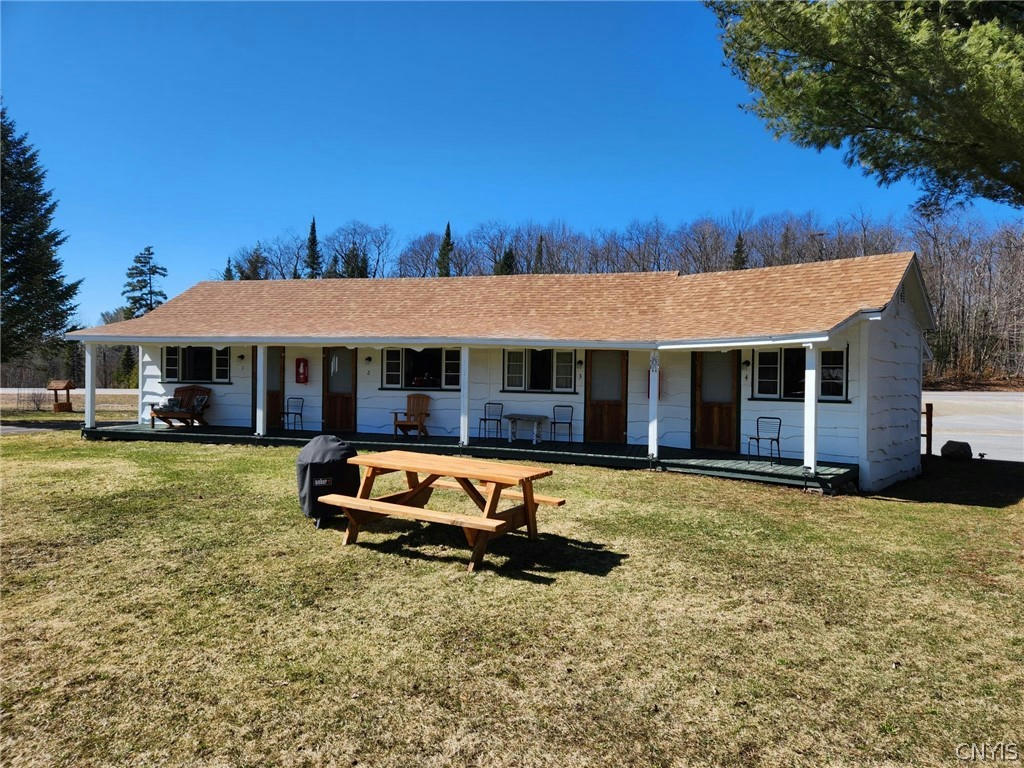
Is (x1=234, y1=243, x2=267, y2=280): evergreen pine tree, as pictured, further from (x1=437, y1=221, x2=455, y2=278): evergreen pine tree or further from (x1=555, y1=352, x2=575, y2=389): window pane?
(x1=555, y1=352, x2=575, y2=389): window pane

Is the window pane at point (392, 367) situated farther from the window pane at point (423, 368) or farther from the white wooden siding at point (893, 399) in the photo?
the white wooden siding at point (893, 399)

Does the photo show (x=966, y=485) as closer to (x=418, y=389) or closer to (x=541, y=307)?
(x=541, y=307)

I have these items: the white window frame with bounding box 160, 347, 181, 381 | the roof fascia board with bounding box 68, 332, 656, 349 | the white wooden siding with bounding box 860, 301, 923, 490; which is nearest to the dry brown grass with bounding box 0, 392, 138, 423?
the white window frame with bounding box 160, 347, 181, 381

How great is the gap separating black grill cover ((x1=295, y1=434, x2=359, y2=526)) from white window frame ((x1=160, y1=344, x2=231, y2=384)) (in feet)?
31.7

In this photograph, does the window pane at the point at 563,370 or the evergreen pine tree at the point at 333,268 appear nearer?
the window pane at the point at 563,370

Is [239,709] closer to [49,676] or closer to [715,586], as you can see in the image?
[49,676]

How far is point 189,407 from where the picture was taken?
48.0ft

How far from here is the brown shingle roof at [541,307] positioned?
10.6 metres

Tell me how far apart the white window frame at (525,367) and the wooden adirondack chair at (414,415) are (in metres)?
1.89

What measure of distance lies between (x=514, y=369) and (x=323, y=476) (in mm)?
7186

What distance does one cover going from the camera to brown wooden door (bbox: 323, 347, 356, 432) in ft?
46.6

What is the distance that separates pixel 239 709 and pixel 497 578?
2.40m

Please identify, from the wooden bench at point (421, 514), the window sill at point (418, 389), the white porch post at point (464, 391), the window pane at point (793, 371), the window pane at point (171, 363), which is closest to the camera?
the wooden bench at point (421, 514)

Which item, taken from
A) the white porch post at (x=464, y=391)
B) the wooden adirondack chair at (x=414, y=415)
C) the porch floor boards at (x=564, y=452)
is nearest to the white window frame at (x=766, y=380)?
the porch floor boards at (x=564, y=452)
